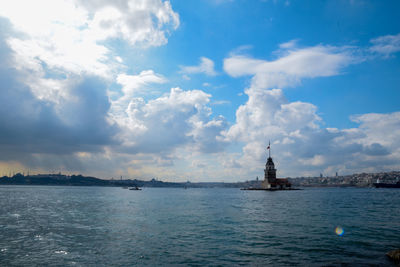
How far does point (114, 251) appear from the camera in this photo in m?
23.7

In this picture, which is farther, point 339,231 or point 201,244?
point 339,231

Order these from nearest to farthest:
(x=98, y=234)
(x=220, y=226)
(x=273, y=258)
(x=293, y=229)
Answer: (x=273, y=258), (x=98, y=234), (x=293, y=229), (x=220, y=226)

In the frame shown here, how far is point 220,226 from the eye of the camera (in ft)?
120

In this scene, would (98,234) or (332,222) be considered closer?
(98,234)

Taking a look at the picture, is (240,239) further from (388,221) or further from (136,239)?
(388,221)

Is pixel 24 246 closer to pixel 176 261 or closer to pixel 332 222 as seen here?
pixel 176 261

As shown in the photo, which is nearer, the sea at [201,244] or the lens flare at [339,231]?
the sea at [201,244]

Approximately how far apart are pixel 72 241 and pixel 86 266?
944 cm

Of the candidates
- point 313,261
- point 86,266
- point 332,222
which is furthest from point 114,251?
point 332,222

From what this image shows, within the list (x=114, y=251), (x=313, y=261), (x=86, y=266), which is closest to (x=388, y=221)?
(x=313, y=261)

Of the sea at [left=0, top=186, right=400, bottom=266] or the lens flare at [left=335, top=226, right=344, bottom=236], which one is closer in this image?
the sea at [left=0, top=186, right=400, bottom=266]

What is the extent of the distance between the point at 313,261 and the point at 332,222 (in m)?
21.8

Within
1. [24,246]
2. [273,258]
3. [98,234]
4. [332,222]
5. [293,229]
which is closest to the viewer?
[273,258]

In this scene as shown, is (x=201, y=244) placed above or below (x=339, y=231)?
above
